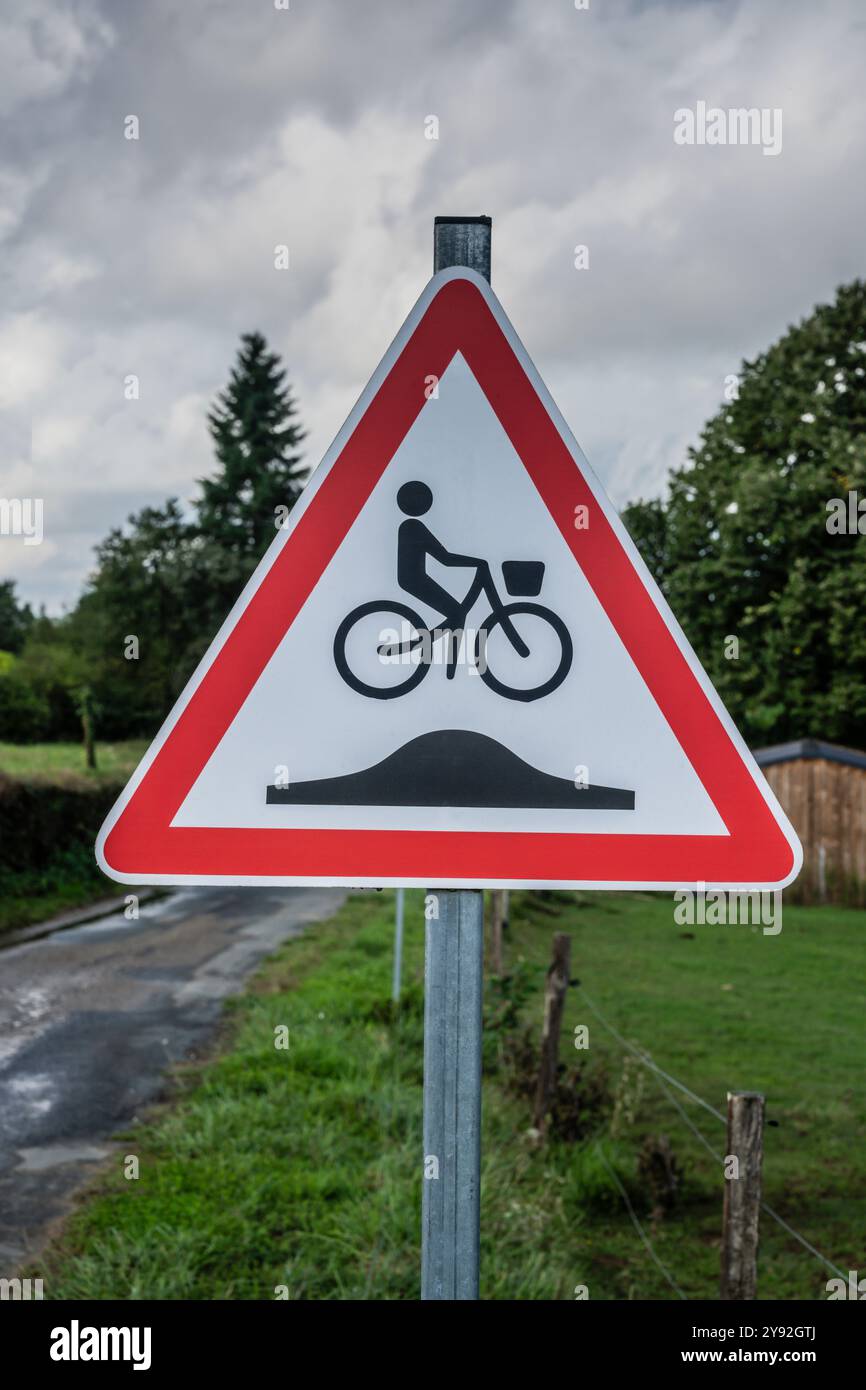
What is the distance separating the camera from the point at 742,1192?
332 centimetres

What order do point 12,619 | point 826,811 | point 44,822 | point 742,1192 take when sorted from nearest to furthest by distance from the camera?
1. point 742,1192
2. point 44,822
3. point 826,811
4. point 12,619

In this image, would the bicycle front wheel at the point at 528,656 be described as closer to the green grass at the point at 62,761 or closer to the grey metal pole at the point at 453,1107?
the grey metal pole at the point at 453,1107

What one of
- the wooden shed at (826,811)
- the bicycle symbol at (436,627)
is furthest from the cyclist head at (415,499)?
the wooden shed at (826,811)

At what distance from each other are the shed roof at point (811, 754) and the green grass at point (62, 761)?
1234 cm

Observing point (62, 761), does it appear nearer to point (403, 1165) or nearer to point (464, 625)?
point (403, 1165)

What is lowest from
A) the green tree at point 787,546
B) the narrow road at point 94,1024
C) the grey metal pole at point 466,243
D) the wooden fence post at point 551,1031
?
the narrow road at point 94,1024

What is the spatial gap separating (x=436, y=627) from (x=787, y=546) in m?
26.0

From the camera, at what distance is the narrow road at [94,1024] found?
18.0ft

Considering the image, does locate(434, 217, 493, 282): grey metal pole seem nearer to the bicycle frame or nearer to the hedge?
the bicycle frame

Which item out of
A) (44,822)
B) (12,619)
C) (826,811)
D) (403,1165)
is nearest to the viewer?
(403,1165)

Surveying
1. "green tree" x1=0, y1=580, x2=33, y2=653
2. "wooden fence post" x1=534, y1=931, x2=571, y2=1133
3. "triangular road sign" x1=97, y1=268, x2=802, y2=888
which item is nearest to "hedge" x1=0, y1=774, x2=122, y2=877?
"wooden fence post" x1=534, y1=931, x2=571, y2=1133

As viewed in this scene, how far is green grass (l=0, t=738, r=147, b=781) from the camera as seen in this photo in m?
18.3

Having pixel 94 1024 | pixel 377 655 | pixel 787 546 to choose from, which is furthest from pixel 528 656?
pixel 787 546

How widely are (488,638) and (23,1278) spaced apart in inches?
148
